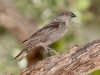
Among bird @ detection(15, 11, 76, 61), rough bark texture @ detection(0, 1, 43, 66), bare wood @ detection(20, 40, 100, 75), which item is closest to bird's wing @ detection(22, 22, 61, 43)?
bird @ detection(15, 11, 76, 61)

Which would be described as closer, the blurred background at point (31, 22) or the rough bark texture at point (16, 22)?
the rough bark texture at point (16, 22)

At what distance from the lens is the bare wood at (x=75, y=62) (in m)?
7.25

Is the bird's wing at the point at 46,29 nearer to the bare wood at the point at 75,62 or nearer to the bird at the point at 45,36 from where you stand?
the bird at the point at 45,36

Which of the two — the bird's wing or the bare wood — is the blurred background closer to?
the bird's wing

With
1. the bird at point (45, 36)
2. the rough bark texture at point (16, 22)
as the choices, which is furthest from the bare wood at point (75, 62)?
the rough bark texture at point (16, 22)

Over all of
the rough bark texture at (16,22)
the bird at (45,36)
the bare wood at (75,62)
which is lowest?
the bare wood at (75,62)

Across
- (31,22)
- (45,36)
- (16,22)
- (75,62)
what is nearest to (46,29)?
(45,36)

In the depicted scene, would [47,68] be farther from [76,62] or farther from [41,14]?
[41,14]

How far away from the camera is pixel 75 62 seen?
288 inches

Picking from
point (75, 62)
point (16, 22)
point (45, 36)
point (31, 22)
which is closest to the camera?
point (75, 62)

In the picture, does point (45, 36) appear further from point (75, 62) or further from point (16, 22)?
point (16, 22)

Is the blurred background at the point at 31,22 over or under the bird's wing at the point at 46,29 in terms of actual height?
over

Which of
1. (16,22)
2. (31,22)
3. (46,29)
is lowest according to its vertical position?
(46,29)

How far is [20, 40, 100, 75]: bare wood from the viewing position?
7.25 metres
